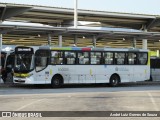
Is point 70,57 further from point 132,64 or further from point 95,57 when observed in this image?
point 132,64

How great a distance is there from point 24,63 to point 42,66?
1178 mm

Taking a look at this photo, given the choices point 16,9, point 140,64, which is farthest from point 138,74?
point 16,9

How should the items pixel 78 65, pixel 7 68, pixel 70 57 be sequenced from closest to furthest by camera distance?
pixel 70 57, pixel 78 65, pixel 7 68

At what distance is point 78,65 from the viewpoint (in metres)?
27.6

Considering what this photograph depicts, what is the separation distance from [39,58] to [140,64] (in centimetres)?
832

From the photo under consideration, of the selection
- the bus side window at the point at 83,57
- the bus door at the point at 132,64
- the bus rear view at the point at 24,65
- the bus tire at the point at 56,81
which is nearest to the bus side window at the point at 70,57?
the bus side window at the point at 83,57

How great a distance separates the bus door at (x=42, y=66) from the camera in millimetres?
26000

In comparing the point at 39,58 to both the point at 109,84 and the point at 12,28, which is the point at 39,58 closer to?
the point at 12,28

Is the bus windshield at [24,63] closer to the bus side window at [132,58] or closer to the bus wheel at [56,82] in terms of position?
the bus wheel at [56,82]

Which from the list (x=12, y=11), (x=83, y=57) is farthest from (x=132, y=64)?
(x=12, y=11)

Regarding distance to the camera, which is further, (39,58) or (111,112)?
(39,58)

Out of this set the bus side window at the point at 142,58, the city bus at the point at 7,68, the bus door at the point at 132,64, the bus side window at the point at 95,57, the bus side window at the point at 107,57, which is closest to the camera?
the bus side window at the point at 95,57

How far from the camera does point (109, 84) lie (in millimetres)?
29281

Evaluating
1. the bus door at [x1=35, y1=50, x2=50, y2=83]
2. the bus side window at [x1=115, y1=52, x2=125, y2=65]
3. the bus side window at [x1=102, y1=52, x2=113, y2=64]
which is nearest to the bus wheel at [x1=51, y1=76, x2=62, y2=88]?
the bus door at [x1=35, y1=50, x2=50, y2=83]
